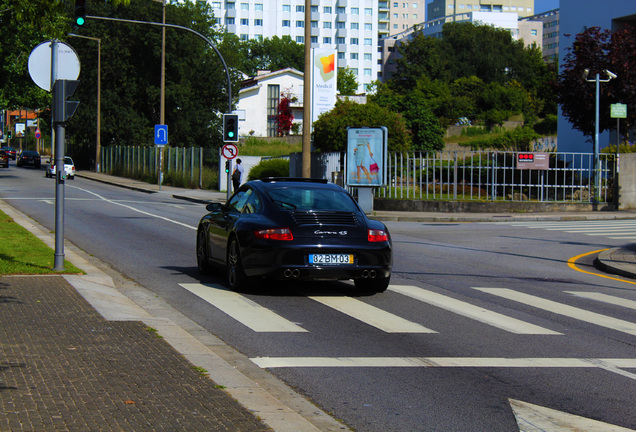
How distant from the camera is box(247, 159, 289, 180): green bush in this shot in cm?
4200

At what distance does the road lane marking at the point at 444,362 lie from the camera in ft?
22.8

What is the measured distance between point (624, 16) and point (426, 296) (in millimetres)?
40046

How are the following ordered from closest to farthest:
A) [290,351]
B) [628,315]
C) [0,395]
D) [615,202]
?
[0,395] → [290,351] → [628,315] → [615,202]

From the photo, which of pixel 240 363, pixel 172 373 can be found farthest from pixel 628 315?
pixel 172 373

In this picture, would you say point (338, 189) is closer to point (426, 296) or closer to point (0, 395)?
point (426, 296)

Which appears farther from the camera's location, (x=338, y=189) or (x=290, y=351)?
(x=338, y=189)

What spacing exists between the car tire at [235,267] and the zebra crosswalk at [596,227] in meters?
13.3

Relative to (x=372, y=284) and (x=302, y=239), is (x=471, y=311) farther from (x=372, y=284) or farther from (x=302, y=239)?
(x=302, y=239)

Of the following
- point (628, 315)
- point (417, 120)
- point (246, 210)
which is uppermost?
point (417, 120)

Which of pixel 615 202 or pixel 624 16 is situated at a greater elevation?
pixel 624 16

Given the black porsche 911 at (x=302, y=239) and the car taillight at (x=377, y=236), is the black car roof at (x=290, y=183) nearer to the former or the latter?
the black porsche 911 at (x=302, y=239)

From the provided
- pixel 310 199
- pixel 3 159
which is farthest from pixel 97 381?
pixel 3 159

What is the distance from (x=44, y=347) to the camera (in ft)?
22.2

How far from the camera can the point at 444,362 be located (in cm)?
714
